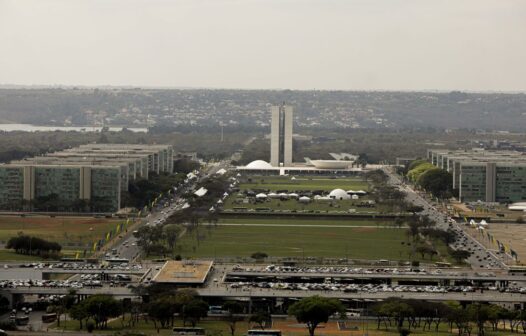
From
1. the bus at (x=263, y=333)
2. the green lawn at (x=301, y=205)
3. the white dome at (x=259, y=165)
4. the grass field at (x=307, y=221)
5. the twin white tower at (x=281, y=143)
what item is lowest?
the grass field at (x=307, y=221)

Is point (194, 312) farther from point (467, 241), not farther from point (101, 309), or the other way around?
point (467, 241)

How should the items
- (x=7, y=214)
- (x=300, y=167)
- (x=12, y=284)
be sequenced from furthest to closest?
(x=300, y=167) < (x=7, y=214) < (x=12, y=284)

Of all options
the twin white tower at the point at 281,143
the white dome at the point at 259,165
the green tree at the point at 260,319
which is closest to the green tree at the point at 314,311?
the green tree at the point at 260,319

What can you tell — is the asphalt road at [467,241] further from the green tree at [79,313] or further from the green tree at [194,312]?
the green tree at [79,313]

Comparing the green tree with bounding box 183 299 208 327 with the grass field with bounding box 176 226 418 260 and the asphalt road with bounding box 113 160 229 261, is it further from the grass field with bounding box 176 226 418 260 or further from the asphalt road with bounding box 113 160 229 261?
the grass field with bounding box 176 226 418 260

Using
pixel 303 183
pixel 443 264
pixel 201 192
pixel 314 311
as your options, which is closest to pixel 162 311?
pixel 314 311

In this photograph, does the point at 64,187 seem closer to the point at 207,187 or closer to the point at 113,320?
the point at 207,187

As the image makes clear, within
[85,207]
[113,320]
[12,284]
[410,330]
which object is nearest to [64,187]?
[85,207]

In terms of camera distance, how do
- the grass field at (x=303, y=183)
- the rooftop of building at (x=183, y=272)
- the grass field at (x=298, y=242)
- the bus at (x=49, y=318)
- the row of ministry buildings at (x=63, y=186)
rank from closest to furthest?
the bus at (x=49, y=318) < the rooftop of building at (x=183, y=272) < the grass field at (x=298, y=242) < the row of ministry buildings at (x=63, y=186) < the grass field at (x=303, y=183)
